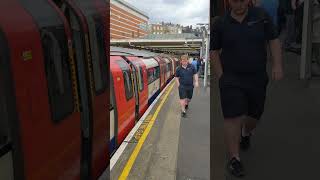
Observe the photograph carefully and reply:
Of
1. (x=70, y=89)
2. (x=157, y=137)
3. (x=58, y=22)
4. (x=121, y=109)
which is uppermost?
(x=58, y=22)

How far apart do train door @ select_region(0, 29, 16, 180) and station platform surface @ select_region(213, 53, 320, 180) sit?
2.16 m

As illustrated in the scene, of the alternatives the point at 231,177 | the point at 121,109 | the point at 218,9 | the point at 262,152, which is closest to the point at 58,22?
the point at 218,9

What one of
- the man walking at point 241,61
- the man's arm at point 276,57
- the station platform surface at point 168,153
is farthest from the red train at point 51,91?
the man's arm at point 276,57

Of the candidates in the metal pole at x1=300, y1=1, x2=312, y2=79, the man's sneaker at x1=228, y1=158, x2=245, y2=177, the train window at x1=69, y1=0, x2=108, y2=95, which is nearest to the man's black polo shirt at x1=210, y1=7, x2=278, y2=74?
the man's sneaker at x1=228, y1=158, x2=245, y2=177

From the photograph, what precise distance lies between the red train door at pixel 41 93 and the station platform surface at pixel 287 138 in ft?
5.42

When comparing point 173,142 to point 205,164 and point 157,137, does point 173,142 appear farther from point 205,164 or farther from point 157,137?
point 205,164

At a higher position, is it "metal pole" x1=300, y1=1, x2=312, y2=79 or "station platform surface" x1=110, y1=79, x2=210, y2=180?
"metal pole" x1=300, y1=1, x2=312, y2=79

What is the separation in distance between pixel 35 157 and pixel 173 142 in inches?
225

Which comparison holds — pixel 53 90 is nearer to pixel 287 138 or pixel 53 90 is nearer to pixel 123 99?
pixel 287 138

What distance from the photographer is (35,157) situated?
369cm

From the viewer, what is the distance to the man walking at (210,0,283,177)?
165 inches

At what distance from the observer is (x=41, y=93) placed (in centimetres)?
388

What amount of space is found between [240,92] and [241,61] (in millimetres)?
319

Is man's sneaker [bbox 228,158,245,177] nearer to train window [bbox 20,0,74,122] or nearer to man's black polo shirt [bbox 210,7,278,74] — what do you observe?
man's black polo shirt [bbox 210,7,278,74]
